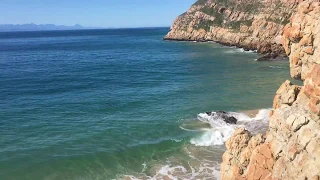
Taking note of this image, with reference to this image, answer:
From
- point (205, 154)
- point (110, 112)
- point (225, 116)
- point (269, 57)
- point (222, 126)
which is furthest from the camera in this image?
point (269, 57)

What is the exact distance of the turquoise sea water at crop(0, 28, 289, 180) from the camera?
32888 mm

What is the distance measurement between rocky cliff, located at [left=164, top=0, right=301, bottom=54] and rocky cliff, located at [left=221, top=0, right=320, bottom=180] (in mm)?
83356

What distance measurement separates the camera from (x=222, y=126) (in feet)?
131

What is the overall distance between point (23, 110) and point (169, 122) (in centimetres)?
2181

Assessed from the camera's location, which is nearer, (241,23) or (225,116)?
(225,116)

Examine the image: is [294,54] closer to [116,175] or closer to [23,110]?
[116,175]

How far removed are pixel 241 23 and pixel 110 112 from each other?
112379mm

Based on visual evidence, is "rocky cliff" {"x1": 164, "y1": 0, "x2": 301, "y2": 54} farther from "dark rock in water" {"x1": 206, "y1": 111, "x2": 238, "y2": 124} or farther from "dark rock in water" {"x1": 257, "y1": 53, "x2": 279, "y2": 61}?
"dark rock in water" {"x1": 206, "y1": 111, "x2": 238, "y2": 124}

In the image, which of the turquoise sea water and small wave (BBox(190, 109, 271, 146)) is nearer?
the turquoise sea water

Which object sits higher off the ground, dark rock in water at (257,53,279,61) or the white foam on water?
dark rock in water at (257,53,279,61)

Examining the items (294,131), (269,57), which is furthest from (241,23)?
(294,131)

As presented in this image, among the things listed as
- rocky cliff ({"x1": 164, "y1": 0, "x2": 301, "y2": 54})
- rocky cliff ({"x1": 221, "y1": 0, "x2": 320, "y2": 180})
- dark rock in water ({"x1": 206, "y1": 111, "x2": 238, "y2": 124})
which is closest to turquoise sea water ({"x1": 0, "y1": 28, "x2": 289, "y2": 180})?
dark rock in water ({"x1": 206, "y1": 111, "x2": 238, "y2": 124})

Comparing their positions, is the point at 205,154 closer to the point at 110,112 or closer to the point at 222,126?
the point at 222,126

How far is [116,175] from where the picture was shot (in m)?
30.0
